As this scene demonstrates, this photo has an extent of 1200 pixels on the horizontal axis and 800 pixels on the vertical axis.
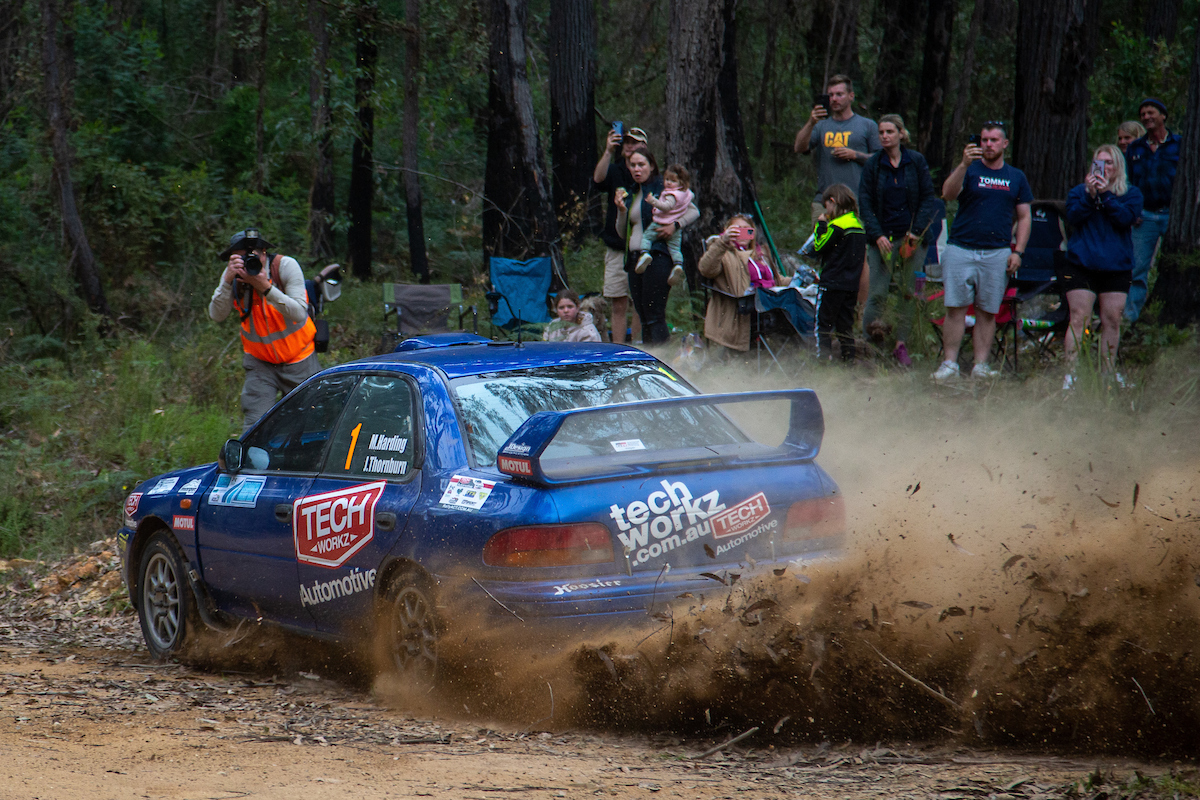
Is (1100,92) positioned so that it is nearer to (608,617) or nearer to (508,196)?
(508,196)

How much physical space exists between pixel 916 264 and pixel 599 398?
5767mm

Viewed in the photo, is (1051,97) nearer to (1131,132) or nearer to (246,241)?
(1131,132)

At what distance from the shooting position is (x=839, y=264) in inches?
388

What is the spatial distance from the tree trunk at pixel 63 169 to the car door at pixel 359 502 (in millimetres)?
12006

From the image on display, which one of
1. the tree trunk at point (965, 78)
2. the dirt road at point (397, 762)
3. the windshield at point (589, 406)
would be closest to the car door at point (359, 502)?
the windshield at point (589, 406)

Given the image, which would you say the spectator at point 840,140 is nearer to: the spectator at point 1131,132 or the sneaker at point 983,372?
the spectator at point 1131,132

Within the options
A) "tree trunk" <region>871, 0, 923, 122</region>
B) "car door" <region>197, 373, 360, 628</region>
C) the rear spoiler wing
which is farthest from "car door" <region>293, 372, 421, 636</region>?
"tree trunk" <region>871, 0, 923, 122</region>

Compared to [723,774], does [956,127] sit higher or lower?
higher

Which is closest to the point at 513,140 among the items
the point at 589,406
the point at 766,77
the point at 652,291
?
the point at 652,291

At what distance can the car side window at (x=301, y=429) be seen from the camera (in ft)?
19.5

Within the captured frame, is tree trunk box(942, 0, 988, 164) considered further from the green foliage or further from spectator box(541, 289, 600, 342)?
spectator box(541, 289, 600, 342)

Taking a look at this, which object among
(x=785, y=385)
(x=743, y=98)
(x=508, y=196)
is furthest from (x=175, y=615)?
(x=743, y=98)

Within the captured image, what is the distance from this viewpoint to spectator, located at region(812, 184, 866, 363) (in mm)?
9797

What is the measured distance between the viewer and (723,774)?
398 centimetres
